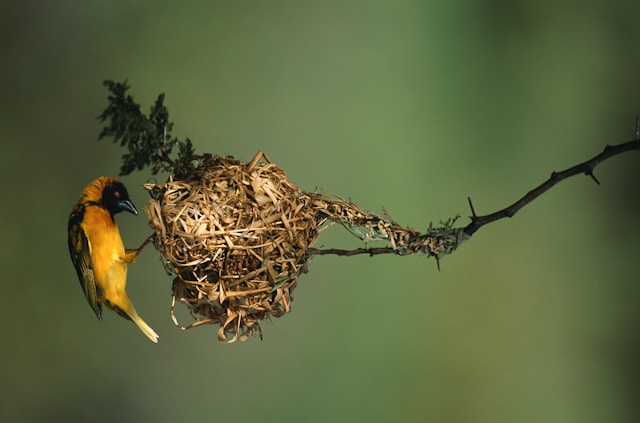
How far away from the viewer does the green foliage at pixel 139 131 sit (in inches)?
59.4

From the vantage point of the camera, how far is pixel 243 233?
1.35 meters

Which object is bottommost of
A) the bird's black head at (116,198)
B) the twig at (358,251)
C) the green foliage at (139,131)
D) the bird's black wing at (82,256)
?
the bird's black wing at (82,256)

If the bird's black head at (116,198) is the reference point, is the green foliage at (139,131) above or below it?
above

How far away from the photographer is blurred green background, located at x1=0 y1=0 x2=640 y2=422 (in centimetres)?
229

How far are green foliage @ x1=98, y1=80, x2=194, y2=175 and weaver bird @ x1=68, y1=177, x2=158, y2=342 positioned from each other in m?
0.20

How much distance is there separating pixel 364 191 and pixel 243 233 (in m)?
1.02

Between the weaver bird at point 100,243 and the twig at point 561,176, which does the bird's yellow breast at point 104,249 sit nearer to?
the weaver bird at point 100,243

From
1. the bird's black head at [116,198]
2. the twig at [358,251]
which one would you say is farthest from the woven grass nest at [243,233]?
the bird's black head at [116,198]

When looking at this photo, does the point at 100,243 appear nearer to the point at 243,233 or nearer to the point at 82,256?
the point at 82,256

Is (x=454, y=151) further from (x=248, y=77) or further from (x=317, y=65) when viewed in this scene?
(x=248, y=77)

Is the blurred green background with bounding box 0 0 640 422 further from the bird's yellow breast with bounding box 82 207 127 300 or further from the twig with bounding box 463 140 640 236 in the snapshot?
the twig with bounding box 463 140 640 236

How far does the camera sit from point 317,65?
7.72 feet

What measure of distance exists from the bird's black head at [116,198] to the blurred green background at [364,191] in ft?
2.01

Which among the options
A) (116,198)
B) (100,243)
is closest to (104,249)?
(100,243)
